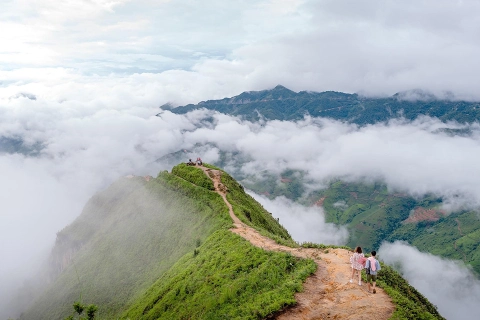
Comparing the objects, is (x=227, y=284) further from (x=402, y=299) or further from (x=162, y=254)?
(x=162, y=254)

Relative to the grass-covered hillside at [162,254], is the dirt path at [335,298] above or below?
above

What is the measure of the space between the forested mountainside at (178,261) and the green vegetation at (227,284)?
13cm

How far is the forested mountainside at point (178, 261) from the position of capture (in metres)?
33.8

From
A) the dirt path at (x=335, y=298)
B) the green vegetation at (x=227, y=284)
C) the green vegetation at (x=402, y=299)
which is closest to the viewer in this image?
the green vegetation at (x=402, y=299)

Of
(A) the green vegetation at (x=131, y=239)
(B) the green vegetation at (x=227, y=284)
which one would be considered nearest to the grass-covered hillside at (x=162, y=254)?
(B) the green vegetation at (x=227, y=284)

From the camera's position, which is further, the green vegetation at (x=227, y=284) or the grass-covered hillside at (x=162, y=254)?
the grass-covered hillside at (x=162, y=254)

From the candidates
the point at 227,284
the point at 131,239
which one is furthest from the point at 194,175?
the point at 227,284

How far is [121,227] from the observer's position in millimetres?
103875

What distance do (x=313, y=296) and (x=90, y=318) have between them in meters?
42.9

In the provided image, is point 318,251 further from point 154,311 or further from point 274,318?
point 154,311

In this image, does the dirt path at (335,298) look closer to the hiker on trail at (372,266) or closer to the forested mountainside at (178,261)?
the forested mountainside at (178,261)

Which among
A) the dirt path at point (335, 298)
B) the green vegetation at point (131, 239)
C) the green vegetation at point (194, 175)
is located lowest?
the green vegetation at point (131, 239)

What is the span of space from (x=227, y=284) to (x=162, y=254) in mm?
44732

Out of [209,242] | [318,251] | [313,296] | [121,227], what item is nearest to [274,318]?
[313,296]
